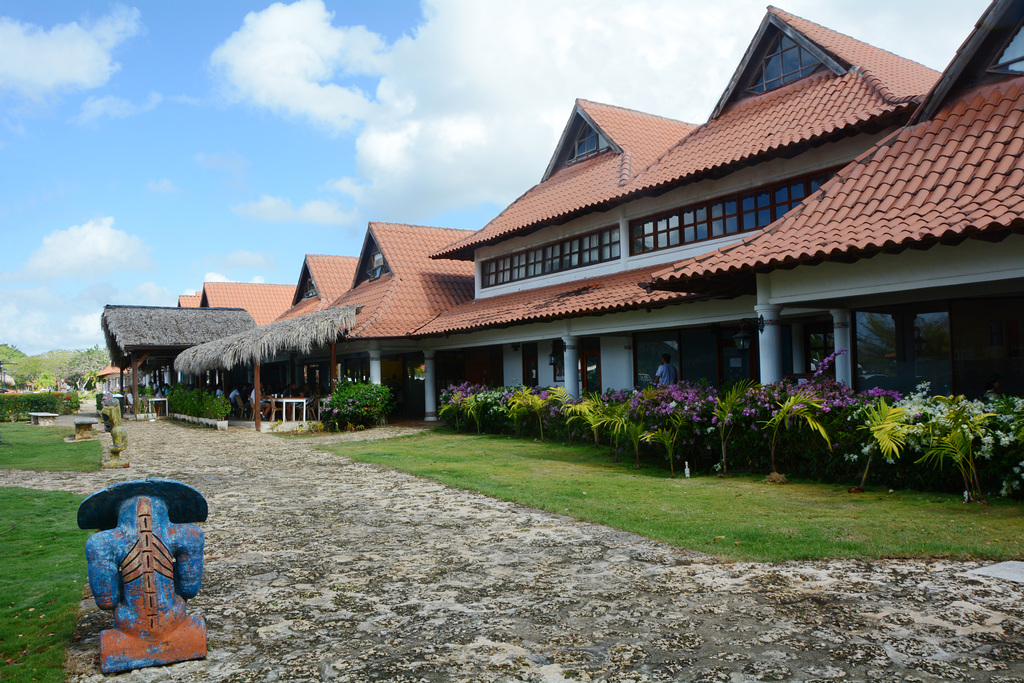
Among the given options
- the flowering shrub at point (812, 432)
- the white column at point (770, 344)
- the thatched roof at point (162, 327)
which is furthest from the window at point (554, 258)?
the thatched roof at point (162, 327)

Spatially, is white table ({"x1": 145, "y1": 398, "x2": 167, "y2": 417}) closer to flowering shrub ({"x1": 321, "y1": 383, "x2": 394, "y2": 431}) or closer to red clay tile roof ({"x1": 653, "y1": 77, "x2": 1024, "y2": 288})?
flowering shrub ({"x1": 321, "y1": 383, "x2": 394, "y2": 431})

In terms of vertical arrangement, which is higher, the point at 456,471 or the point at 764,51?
the point at 764,51

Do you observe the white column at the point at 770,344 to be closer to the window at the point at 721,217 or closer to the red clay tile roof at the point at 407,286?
the window at the point at 721,217

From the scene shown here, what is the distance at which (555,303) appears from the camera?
685 inches

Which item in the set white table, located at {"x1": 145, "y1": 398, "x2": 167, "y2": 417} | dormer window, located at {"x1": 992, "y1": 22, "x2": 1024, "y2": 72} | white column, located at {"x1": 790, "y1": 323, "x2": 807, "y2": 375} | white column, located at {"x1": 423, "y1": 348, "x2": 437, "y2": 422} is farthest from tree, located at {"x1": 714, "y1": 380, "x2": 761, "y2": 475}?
white table, located at {"x1": 145, "y1": 398, "x2": 167, "y2": 417}

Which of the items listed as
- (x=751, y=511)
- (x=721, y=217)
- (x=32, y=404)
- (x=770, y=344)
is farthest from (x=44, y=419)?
(x=751, y=511)

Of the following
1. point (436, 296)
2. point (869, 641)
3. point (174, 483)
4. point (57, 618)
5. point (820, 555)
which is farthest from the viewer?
point (436, 296)

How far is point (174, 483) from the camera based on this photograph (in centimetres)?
446

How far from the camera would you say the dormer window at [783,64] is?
15523 millimetres

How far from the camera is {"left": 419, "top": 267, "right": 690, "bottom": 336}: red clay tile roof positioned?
48.6ft

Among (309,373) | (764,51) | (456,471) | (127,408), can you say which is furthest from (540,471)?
(127,408)

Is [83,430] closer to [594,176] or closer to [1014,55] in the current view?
[594,176]

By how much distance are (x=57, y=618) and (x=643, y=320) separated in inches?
484

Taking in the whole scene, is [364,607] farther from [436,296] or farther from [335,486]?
[436,296]
